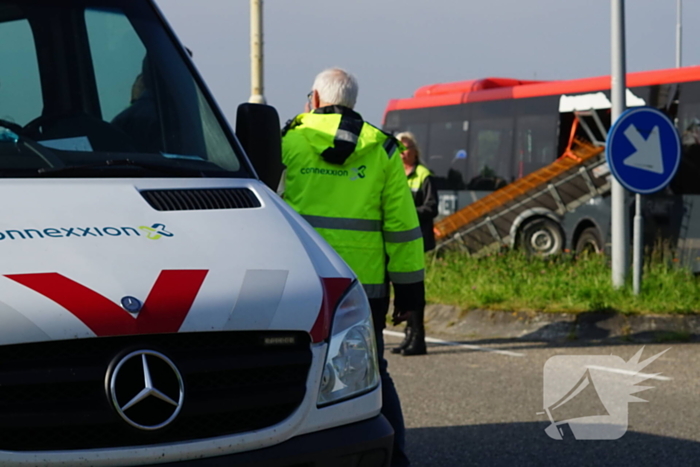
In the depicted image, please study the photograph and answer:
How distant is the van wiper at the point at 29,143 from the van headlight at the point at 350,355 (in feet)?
3.69

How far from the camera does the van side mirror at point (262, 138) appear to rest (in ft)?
14.4

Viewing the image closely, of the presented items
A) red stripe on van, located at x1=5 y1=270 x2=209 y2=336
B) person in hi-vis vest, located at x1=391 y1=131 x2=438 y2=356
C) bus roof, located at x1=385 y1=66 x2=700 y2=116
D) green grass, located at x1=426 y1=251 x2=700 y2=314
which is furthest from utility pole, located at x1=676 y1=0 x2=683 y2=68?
red stripe on van, located at x1=5 y1=270 x2=209 y2=336

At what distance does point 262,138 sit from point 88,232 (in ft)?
4.16

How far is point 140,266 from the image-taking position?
3139mm

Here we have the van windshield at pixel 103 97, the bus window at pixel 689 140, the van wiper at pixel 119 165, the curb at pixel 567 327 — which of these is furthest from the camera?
the bus window at pixel 689 140

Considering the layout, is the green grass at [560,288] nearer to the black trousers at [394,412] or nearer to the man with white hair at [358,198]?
the man with white hair at [358,198]

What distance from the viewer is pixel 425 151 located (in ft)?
78.0

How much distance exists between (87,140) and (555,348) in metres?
6.74

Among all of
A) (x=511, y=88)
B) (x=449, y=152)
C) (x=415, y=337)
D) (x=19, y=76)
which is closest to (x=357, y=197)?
(x=19, y=76)

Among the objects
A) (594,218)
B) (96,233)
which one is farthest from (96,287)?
(594,218)

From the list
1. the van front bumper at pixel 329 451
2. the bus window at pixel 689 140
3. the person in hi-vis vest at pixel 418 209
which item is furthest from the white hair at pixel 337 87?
the bus window at pixel 689 140

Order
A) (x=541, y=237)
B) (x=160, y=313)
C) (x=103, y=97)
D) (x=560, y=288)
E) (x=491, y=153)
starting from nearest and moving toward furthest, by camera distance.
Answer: (x=160, y=313)
(x=103, y=97)
(x=560, y=288)
(x=541, y=237)
(x=491, y=153)

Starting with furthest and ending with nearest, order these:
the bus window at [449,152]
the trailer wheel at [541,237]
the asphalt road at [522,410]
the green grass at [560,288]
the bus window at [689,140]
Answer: the bus window at [449,152] < the trailer wheel at [541,237] < the bus window at [689,140] < the green grass at [560,288] < the asphalt road at [522,410]

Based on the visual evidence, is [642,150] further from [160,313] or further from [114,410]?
[114,410]
